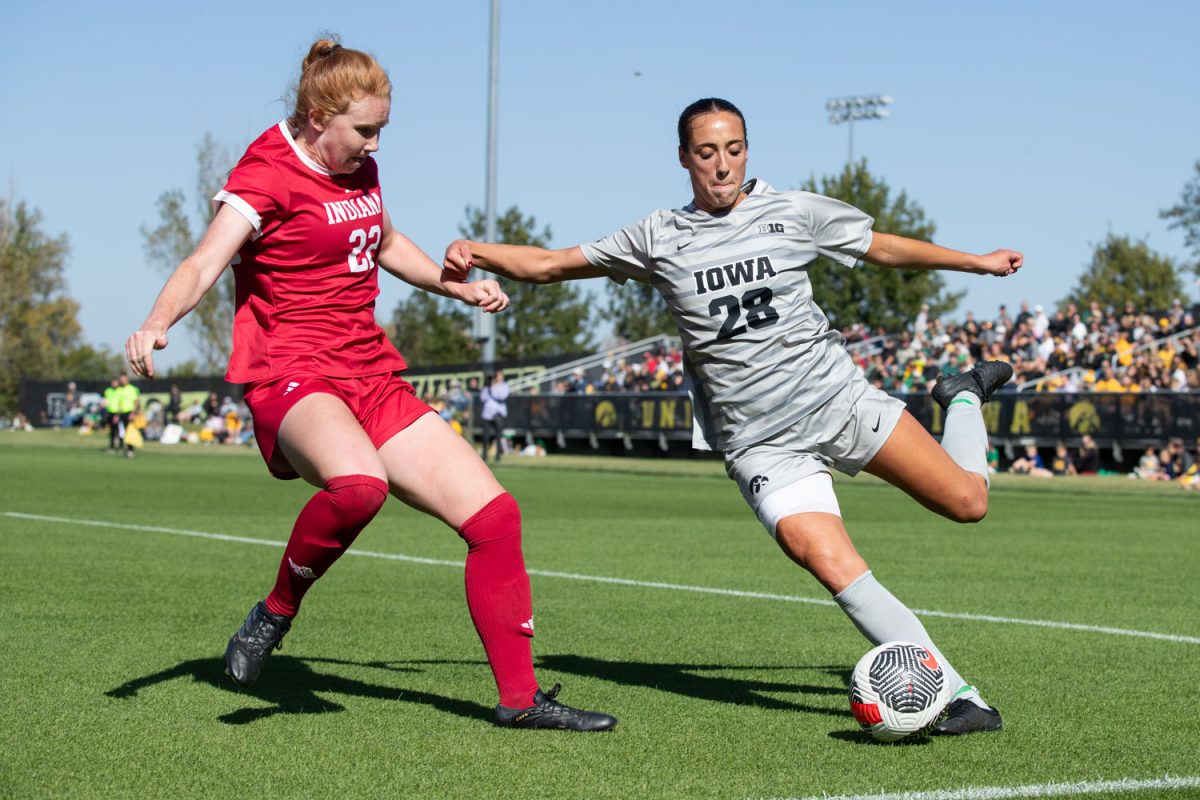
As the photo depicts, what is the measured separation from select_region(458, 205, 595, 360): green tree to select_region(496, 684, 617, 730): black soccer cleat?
60.3m

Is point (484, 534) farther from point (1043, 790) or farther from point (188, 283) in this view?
point (1043, 790)

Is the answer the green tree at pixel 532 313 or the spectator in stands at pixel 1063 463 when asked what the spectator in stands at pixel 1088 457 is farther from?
the green tree at pixel 532 313

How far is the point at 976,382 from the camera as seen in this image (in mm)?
6387

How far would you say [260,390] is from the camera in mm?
5191

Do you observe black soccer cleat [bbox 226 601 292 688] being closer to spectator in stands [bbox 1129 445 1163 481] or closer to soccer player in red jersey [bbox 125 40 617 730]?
soccer player in red jersey [bbox 125 40 617 730]

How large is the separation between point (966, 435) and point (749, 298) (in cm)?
130

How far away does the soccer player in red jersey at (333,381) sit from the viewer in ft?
16.5

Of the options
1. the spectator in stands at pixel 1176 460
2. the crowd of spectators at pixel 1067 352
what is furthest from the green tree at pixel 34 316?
the spectator in stands at pixel 1176 460

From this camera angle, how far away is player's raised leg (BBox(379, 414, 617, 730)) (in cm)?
517

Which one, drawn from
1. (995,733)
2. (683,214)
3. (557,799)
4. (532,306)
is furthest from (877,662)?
(532,306)

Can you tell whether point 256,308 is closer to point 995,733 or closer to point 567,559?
point 995,733

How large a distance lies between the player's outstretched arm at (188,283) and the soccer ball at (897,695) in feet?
8.25

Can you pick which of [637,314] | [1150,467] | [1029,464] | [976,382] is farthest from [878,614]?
[637,314]

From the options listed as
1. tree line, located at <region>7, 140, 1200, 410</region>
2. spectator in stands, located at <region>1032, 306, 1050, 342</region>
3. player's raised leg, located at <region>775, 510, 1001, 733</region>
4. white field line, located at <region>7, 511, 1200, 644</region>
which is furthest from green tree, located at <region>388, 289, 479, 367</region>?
player's raised leg, located at <region>775, 510, 1001, 733</region>
